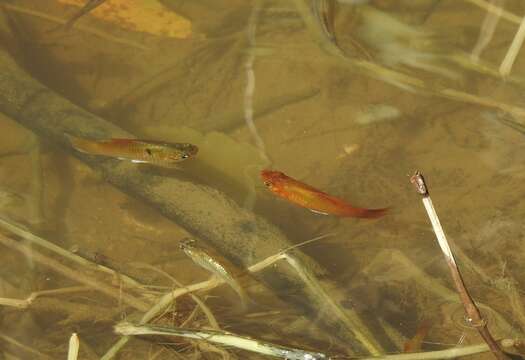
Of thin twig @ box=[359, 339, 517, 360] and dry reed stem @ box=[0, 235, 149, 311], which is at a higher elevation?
thin twig @ box=[359, 339, 517, 360]

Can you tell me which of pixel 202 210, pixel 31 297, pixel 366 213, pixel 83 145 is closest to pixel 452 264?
pixel 366 213

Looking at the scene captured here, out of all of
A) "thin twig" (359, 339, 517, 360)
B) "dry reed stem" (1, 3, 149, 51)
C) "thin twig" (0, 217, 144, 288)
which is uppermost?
"thin twig" (359, 339, 517, 360)

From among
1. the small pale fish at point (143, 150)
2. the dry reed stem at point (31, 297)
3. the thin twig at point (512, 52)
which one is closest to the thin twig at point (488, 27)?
the thin twig at point (512, 52)

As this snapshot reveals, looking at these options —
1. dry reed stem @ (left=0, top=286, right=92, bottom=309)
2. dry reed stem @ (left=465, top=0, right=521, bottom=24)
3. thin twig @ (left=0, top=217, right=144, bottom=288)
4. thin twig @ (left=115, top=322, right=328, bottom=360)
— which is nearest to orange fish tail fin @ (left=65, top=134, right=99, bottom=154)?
thin twig @ (left=0, top=217, right=144, bottom=288)

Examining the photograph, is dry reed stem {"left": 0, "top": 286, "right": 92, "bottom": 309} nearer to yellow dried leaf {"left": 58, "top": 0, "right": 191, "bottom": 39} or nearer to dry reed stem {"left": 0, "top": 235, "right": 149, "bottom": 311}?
dry reed stem {"left": 0, "top": 235, "right": 149, "bottom": 311}

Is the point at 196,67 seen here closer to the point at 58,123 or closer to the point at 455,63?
the point at 58,123

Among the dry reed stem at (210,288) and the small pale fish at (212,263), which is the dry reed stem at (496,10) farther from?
the small pale fish at (212,263)

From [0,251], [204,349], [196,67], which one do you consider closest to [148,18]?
[196,67]
